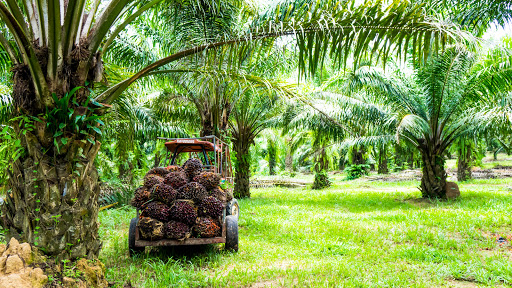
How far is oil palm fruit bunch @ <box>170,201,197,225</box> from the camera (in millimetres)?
4840

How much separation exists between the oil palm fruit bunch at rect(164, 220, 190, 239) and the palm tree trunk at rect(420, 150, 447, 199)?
898cm

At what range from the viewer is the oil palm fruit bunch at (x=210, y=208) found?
5051mm

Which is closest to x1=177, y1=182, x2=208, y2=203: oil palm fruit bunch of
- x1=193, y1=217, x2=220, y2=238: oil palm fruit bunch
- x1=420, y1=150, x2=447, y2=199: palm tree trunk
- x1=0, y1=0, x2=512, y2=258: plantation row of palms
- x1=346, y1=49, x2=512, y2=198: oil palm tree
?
x1=193, y1=217, x2=220, y2=238: oil palm fruit bunch

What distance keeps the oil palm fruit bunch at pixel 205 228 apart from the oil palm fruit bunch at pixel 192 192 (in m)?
0.35

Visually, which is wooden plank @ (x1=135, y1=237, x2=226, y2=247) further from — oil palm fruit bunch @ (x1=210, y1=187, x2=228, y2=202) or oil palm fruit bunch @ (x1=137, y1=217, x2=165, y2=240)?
oil palm fruit bunch @ (x1=210, y1=187, x2=228, y2=202)

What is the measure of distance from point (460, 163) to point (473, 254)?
1410 cm

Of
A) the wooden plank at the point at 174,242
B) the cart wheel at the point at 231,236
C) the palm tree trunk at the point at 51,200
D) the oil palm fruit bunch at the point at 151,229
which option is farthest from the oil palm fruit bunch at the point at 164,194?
the palm tree trunk at the point at 51,200

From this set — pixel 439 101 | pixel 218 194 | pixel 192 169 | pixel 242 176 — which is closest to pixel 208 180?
pixel 218 194

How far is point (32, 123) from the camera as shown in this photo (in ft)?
10.4

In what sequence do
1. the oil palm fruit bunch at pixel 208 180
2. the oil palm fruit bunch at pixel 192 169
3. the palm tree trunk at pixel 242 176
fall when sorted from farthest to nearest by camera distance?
1. the palm tree trunk at pixel 242 176
2. the oil palm fruit bunch at pixel 192 169
3. the oil palm fruit bunch at pixel 208 180

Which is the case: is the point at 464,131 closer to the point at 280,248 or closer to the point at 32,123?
the point at 280,248

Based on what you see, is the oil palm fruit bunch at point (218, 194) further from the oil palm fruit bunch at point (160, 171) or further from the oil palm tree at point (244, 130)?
the oil palm tree at point (244, 130)

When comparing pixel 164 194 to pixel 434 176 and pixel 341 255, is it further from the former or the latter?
pixel 434 176

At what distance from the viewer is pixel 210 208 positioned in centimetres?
506
